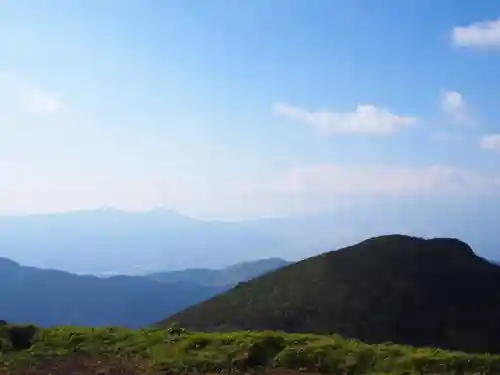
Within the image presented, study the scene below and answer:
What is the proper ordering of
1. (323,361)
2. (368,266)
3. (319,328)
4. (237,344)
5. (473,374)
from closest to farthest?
(473,374) → (323,361) → (237,344) → (319,328) → (368,266)

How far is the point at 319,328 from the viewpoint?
45875 mm

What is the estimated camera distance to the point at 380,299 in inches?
2122

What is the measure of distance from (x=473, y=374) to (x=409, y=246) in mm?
51252

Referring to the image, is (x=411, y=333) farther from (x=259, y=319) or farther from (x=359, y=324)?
(x=259, y=319)

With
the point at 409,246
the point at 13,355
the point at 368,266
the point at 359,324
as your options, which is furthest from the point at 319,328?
the point at 13,355

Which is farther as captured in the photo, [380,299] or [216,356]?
[380,299]

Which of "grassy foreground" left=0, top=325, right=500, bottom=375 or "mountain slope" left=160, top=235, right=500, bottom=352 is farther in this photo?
"mountain slope" left=160, top=235, right=500, bottom=352

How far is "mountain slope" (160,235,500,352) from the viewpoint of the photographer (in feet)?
155

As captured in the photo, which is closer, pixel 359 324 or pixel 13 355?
pixel 13 355

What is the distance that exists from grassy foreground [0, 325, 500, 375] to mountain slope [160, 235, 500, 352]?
79.7 ft

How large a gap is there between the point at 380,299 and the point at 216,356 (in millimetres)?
37712

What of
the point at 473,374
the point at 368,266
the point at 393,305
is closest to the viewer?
the point at 473,374

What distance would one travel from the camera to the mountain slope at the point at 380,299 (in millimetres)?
47312

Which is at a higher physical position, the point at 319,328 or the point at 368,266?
the point at 368,266
